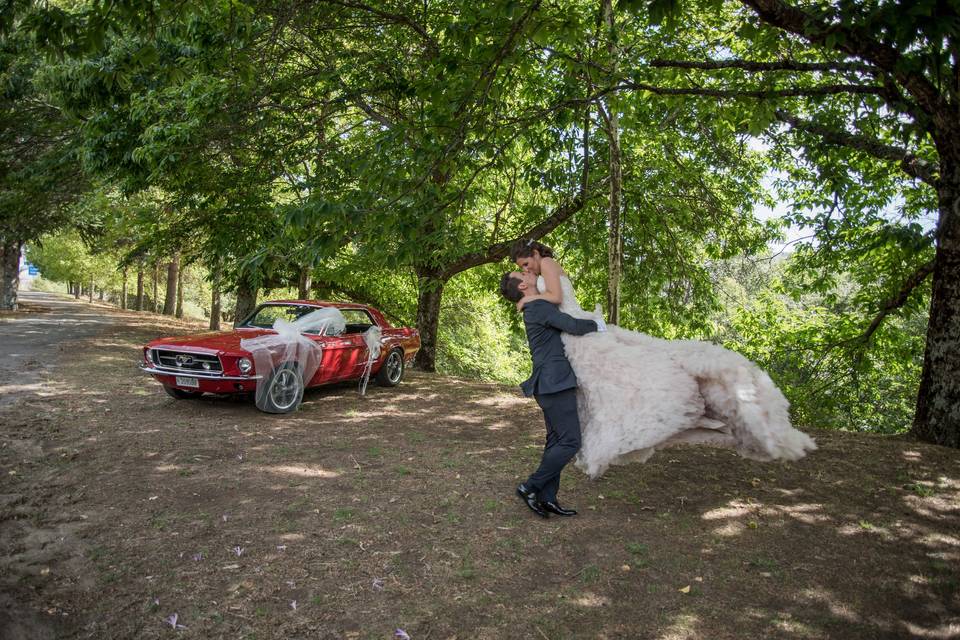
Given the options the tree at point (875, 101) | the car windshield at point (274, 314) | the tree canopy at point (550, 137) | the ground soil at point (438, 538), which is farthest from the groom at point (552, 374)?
the car windshield at point (274, 314)

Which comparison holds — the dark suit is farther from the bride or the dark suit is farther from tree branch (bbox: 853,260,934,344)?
tree branch (bbox: 853,260,934,344)

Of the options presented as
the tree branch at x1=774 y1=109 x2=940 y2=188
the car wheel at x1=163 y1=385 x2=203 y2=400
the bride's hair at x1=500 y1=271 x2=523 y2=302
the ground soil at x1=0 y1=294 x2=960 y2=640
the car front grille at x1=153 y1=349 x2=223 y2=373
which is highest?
the tree branch at x1=774 y1=109 x2=940 y2=188

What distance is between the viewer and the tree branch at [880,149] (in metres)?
7.47

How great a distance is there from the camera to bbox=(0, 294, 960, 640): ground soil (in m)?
3.33

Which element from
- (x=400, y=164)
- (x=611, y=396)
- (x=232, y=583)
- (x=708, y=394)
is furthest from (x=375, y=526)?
(x=400, y=164)

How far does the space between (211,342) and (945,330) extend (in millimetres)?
8952

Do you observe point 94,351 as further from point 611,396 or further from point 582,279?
point 611,396

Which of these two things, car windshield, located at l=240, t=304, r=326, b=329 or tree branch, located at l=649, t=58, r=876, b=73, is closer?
tree branch, located at l=649, t=58, r=876, b=73

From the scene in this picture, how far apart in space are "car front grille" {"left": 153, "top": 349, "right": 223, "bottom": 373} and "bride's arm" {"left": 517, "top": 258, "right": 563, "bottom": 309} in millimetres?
4947

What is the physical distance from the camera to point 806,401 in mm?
11391

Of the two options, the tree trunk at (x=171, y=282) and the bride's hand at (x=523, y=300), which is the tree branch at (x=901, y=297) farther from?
the tree trunk at (x=171, y=282)

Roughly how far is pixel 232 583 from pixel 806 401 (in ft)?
35.9

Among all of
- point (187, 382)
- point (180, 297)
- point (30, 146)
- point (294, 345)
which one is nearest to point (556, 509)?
point (294, 345)

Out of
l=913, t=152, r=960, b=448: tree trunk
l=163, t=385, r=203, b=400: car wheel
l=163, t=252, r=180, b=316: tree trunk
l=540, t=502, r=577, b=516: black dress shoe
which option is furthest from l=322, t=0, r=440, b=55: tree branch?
l=163, t=252, r=180, b=316: tree trunk
